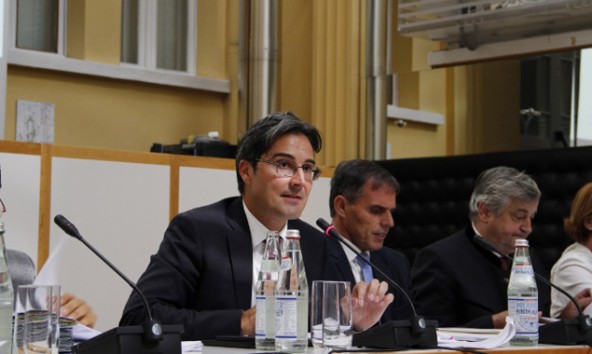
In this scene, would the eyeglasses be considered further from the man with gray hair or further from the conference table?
the man with gray hair

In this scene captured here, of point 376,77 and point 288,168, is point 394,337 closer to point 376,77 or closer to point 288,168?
point 288,168

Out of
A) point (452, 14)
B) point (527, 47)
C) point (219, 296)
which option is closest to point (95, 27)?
point (452, 14)

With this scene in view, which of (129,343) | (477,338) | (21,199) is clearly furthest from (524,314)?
(21,199)

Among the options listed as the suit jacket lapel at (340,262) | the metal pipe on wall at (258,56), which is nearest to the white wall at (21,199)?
the suit jacket lapel at (340,262)

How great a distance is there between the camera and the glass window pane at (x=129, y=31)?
635cm

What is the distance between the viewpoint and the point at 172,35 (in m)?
6.61

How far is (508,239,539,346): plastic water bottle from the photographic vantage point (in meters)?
2.86

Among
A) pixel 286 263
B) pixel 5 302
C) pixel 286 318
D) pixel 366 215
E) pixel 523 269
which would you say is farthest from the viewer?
pixel 366 215

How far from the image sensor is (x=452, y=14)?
6367 mm

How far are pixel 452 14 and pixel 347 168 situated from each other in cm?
268

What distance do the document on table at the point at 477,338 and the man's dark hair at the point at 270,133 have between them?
2.30ft

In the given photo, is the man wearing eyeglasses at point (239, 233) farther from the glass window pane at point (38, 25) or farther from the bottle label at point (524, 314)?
the glass window pane at point (38, 25)

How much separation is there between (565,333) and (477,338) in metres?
0.29

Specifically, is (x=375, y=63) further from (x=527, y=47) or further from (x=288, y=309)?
(x=288, y=309)
